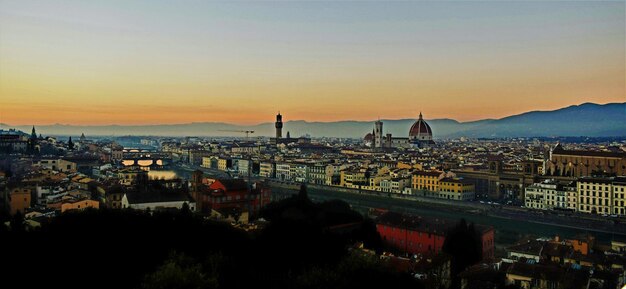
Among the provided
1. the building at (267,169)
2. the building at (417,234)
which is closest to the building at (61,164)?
the building at (267,169)

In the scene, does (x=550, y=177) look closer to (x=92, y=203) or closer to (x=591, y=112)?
(x=92, y=203)

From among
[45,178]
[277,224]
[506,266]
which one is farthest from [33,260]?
[45,178]

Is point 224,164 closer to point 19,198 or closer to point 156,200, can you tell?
point 19,198

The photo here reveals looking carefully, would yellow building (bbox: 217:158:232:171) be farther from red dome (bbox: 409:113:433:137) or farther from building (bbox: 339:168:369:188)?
red dome (bbox: 409:113:433:137)

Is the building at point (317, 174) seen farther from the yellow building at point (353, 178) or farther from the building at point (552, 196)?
the building at point (552, 196)

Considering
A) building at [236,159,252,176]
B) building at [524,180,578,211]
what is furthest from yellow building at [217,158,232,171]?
building at [524,180,578,211]

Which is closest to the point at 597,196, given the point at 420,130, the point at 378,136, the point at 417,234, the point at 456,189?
the point at 456,189
